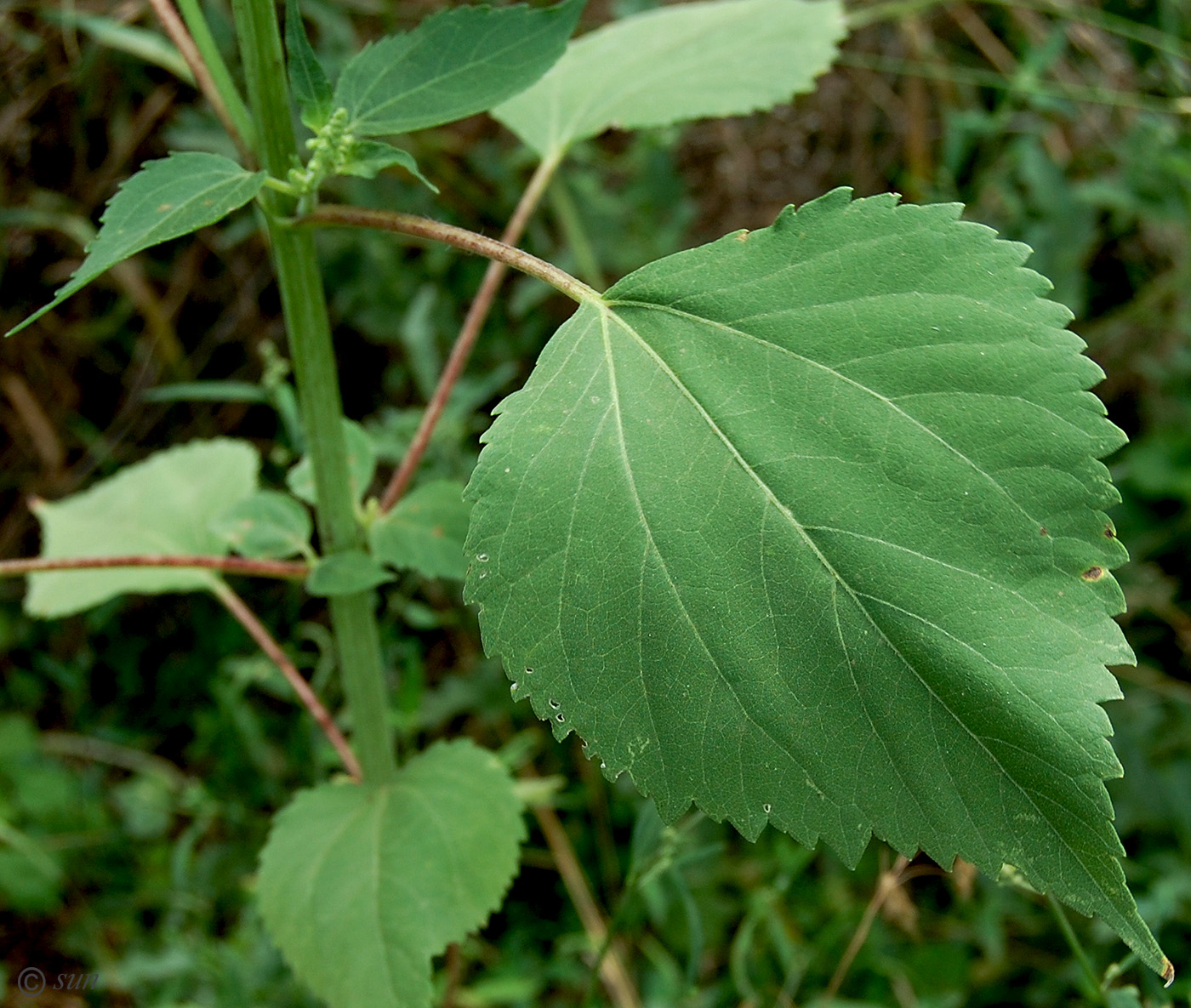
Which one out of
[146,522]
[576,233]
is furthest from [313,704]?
[576,233]

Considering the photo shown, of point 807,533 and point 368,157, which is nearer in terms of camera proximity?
point 807,533

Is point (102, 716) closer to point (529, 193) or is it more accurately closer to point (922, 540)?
point (529, 193)

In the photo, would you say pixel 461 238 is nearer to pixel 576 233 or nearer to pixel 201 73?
pixel 201 73

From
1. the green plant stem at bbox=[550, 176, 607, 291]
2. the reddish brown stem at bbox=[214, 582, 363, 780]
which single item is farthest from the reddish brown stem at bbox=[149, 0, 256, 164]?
the green plant stem at bbox=[550, 176, 607, 291]

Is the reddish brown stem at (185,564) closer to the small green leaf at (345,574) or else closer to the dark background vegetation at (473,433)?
the small green leaf at (345,574)

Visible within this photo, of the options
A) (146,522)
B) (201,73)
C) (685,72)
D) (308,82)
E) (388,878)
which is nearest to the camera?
(308,82)

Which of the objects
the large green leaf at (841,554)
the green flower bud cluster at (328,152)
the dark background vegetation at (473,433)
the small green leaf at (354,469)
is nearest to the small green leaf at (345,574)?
the small green leaf at (354,469)
